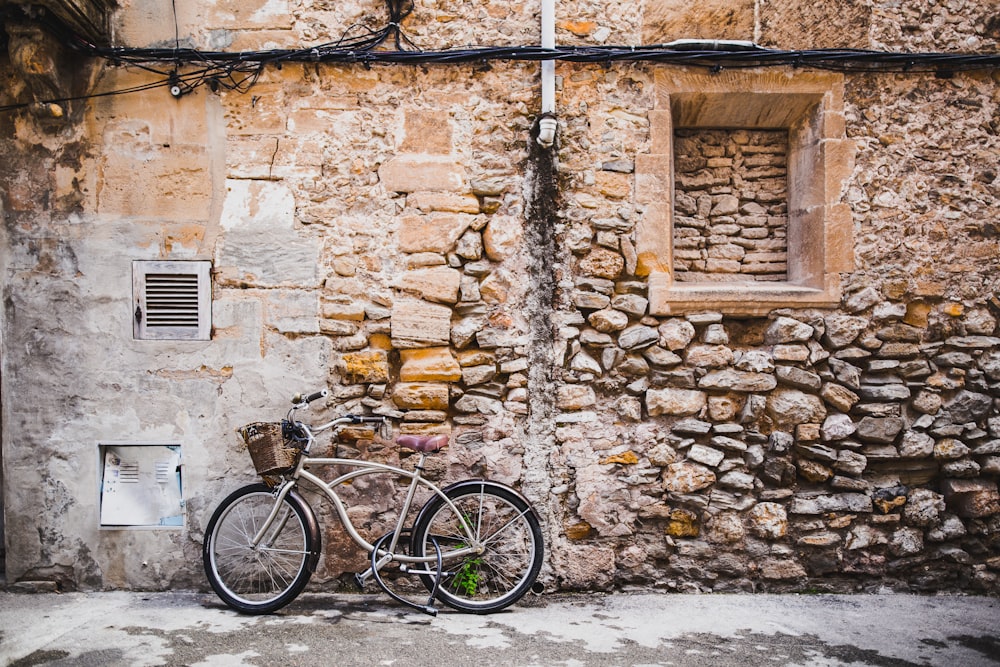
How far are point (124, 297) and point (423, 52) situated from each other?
7.80ft

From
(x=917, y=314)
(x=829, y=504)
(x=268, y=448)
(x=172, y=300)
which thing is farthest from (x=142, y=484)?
(x=917, y=314)

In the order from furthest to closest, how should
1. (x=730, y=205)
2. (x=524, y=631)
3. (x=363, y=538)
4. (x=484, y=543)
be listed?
(x=730, y=205) < (x=363, y=538) < (x=484, y=543) < (x=524, y=631)

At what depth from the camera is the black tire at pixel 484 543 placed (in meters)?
4.00

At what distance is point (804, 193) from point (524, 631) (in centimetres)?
316

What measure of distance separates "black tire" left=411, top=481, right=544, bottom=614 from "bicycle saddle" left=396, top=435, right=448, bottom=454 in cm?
27

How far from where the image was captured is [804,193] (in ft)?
14.8

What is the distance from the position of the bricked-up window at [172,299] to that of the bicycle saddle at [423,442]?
4.74 ft

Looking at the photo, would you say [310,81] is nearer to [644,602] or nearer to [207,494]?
[207,494]

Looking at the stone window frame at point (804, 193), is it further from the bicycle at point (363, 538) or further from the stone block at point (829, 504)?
the bicycle at point (363, 538)

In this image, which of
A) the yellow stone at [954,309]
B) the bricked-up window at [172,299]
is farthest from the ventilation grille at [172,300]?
the yellow stone at [954,309]

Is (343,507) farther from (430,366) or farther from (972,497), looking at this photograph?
(972,497)

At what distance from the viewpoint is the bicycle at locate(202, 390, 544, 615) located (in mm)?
3959

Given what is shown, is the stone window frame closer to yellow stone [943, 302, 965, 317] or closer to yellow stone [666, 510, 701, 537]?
yellow stone [943, 302, 965, 317]

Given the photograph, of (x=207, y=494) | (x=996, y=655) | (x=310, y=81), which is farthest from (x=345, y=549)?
(x=996, y=655)
